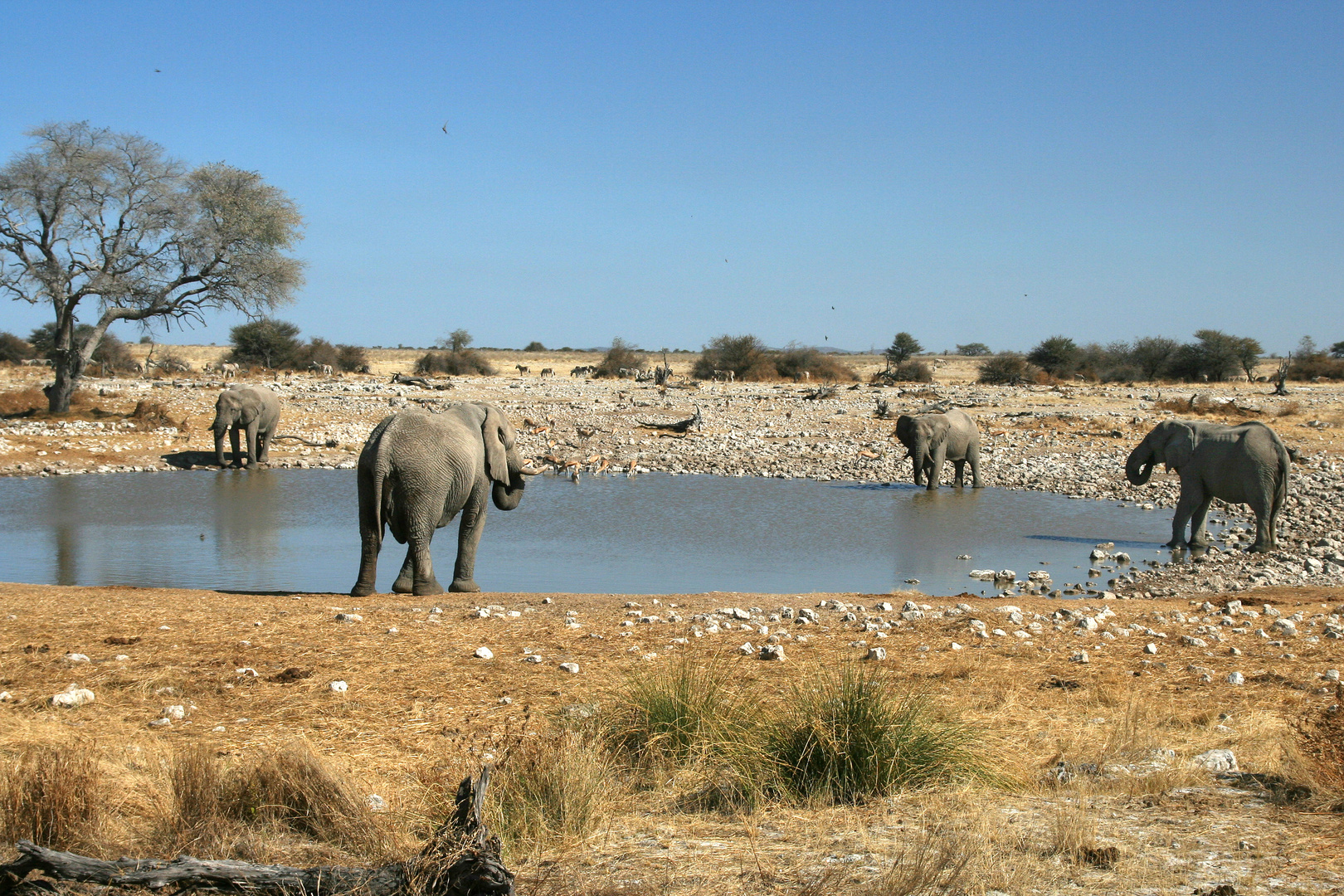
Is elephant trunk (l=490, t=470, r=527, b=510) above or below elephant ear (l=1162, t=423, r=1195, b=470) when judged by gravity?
below

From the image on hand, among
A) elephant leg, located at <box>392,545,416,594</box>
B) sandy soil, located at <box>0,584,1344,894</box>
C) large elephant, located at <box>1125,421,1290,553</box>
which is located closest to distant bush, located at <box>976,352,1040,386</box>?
large elephant, located at <box>1125,421,1290,553</box>

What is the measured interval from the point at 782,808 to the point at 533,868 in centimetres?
124

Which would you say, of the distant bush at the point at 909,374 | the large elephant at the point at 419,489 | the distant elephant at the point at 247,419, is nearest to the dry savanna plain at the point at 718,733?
the large elephant at the point at 419,489

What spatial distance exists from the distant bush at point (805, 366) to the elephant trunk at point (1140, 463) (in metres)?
33.1

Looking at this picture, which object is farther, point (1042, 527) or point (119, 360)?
point (119, 360)

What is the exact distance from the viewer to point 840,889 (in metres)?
3.97

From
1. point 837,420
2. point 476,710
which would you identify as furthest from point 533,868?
point 837,420

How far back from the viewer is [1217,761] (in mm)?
5539

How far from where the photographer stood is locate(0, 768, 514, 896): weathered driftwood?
3.63 m

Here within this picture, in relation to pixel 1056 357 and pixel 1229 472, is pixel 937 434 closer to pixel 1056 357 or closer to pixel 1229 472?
pixel 1229 472

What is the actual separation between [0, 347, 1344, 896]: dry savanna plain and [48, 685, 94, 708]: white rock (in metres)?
0.02

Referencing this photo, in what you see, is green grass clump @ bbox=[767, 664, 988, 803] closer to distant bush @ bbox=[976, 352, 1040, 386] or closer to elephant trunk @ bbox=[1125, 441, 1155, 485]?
elephant trunk @ bbox=[1125, 441, 1155, 485]

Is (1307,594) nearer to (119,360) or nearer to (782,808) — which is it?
(782,808)

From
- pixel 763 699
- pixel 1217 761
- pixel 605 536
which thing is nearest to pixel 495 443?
pixel 605 536
